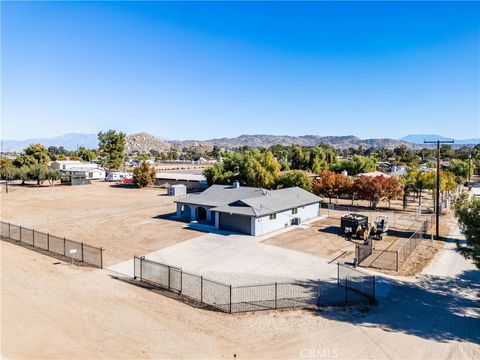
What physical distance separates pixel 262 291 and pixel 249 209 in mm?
13879

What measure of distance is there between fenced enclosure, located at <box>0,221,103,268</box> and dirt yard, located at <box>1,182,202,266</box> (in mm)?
989

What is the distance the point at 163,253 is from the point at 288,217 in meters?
14.6

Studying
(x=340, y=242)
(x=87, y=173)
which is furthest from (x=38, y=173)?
(x=340, y=242)

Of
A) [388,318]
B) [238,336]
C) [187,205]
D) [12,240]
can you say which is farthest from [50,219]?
[388,318]

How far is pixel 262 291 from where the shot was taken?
18.6 meters

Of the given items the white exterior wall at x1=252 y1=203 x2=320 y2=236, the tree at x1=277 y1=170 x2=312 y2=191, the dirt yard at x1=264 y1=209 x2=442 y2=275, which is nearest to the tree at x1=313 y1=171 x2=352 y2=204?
the tree at x1=277 y1=170 x2=312 y2=191

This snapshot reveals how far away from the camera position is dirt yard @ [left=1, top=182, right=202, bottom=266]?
29094 millimetres

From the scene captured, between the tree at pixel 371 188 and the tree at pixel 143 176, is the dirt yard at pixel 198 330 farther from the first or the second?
the tree at pixel 143 176

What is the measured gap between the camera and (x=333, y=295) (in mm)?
17969

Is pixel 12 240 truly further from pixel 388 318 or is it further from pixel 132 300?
pixel 388 318

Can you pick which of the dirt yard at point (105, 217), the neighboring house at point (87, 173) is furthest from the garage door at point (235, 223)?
the neighboring house at point (87, 173)

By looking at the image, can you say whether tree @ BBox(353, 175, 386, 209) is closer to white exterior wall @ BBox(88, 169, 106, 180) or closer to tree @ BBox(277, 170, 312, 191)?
tree @ BBox(277, 170, 312, 191)

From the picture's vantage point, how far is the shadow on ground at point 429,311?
14297 millimetres

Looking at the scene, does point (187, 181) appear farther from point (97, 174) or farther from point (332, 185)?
point (97, 174)
